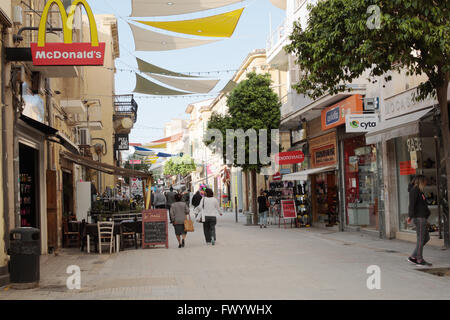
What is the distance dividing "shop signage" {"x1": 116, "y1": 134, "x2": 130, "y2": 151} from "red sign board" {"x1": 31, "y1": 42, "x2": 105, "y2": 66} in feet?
95.8

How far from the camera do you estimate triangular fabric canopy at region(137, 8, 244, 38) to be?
15016mm

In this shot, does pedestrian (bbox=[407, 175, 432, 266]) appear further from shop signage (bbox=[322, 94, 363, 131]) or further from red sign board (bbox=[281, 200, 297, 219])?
red sign board (bbox=[281, 200, 297, 219])

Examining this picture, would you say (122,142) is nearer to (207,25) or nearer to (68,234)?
(68,234)

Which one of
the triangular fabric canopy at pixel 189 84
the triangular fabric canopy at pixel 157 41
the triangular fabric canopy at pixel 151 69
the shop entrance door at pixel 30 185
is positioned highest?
the triangular fabric canopy at pixel 157 41

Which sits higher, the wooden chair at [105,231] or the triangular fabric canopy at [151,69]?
the triangular fabric canopy at [151,69]

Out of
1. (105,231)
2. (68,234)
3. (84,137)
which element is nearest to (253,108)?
(84,137)

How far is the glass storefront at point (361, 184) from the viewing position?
18031mm

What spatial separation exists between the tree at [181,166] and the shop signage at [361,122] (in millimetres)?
58122

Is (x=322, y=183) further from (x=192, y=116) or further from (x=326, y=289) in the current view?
(x=192, y=116)

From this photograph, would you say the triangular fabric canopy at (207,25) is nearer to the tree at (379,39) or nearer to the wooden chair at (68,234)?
the tree at (379,39)

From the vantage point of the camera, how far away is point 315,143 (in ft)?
77.2

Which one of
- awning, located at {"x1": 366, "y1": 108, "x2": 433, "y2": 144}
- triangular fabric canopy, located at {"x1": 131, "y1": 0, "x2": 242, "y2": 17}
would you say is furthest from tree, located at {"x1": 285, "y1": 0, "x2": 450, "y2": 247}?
triangular fabric canopy, located at {"x1": 131, "y1": 0, "x2": 242, "y2": 17}

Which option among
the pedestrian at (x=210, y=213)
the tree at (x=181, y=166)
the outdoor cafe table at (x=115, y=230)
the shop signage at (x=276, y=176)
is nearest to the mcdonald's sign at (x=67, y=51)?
the outdoor cafe table at (x=115, y=230)

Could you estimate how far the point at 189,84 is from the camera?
18891mm
